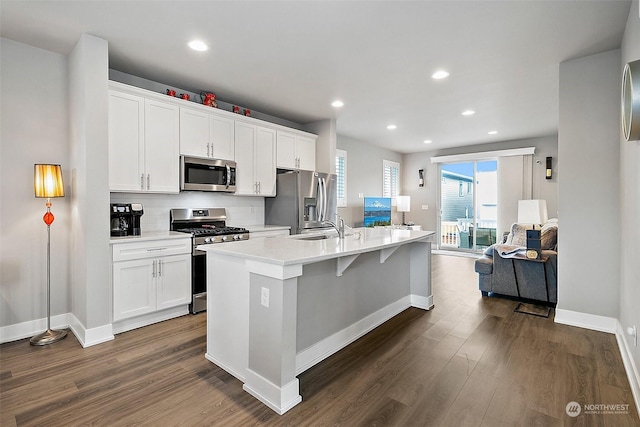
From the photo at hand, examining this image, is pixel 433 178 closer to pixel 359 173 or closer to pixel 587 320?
pixel 359 173

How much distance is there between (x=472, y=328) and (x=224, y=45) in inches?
141

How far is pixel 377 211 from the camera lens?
7.62 metres

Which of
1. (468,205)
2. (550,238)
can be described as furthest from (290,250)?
(468,205)

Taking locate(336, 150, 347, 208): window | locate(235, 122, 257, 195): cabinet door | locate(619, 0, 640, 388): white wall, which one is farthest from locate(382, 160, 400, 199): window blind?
locate(619, 0, 640, 388): white wall

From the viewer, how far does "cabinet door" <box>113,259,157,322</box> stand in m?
3.02

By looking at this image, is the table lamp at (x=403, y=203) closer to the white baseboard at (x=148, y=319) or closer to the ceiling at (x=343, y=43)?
the ceiling at (x=343, y=43)

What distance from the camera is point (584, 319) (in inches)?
125

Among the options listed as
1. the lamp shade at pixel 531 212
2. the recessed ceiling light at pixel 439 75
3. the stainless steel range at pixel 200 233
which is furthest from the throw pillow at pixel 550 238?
the stainless steel range at pixel 200 233

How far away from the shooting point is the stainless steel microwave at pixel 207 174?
3.78m

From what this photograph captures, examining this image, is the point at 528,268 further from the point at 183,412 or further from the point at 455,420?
the point at 183,412

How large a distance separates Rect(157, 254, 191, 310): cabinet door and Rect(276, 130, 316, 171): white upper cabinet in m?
2.09

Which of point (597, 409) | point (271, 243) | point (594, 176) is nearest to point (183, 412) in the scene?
point (271, 243)

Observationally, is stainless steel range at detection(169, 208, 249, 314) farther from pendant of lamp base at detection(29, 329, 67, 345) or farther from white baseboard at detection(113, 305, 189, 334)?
pendant of lamp base at detection(29, 329, 67, 345)

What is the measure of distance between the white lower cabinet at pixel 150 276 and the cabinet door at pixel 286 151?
1.99 m
